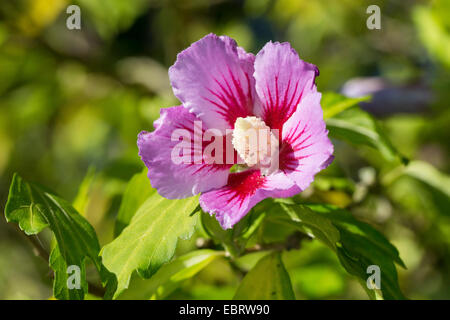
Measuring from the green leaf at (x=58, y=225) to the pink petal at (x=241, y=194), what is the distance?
195 millimetres

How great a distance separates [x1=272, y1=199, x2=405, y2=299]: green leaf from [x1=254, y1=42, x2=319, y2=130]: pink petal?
146 millimetres

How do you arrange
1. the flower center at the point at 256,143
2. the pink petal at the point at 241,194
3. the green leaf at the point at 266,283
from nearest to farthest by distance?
1. the pink petal at the point at 241,194
2. the flower center at the point at 256,143
3. the green leaf at the point at 266,283

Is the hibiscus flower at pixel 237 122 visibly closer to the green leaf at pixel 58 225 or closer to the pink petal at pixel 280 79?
the pink petal at pixel 280 79

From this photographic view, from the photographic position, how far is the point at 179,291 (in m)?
1.07

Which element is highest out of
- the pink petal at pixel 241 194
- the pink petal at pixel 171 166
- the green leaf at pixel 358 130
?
the green leaf at pixel 358 130

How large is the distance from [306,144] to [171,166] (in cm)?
20

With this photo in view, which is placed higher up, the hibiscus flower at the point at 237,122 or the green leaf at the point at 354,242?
the hibiscus flower at the point at 237,122

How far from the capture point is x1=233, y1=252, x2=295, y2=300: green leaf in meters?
0.91

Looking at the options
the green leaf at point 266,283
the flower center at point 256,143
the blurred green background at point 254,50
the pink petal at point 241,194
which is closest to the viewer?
the pink petal at point 241,194

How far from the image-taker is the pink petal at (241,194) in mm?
695

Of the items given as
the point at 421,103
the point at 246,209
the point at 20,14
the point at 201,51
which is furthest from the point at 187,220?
the point at 20,14

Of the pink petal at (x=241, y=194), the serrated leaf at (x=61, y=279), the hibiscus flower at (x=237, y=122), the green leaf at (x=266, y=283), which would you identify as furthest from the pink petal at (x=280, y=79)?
the serrated leaf at (x=61, y=279)

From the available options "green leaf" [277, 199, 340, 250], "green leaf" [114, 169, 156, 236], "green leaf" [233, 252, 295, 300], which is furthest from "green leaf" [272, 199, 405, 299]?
"green leaf" [114, 169, 156, 236]

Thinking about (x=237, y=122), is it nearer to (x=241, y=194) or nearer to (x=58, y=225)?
(x=241, y=194)
